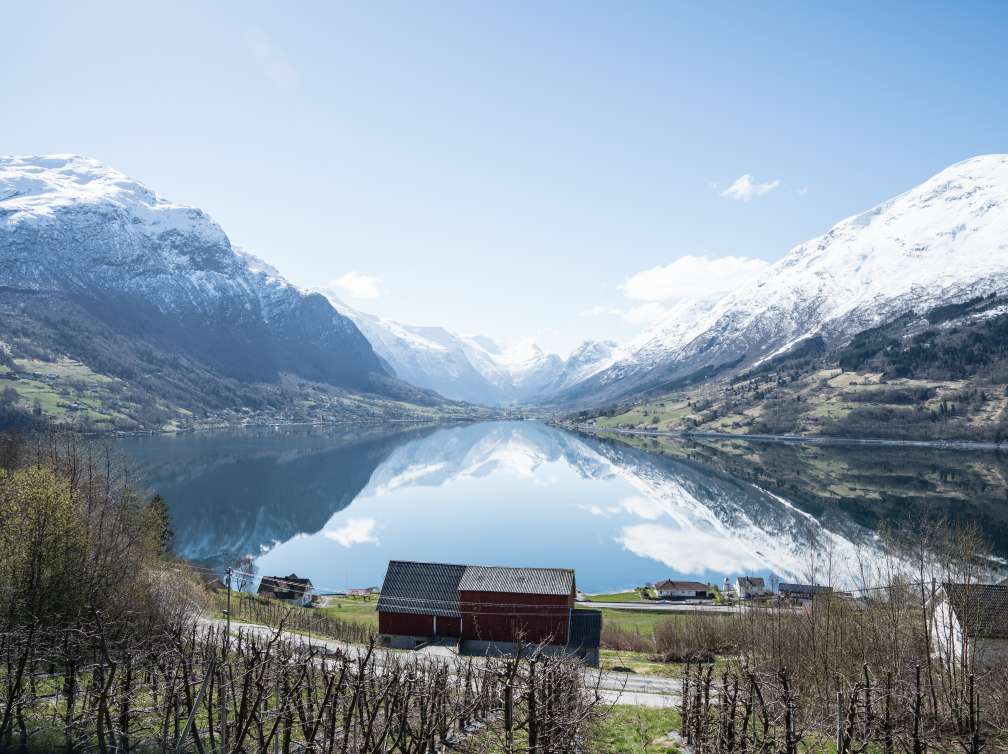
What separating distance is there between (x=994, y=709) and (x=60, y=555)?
3831cm

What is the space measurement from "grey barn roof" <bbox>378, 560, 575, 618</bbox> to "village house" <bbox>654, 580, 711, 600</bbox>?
34.9 metres

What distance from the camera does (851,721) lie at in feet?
51.1

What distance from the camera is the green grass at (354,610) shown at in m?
55.3

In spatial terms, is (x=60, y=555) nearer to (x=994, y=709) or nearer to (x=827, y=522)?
(x=994, y=709)

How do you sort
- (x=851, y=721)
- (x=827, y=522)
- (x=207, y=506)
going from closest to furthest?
1. (x=851, y=721)
2. (x=827, y=522)
3. (x=207, y=506)

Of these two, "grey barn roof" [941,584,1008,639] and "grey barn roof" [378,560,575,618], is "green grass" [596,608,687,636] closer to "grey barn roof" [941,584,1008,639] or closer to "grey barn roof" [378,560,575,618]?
"grey barn roof" [378,560,575,618]

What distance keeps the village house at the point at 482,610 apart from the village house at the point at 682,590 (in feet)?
113

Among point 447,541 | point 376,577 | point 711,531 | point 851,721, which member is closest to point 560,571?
point 851,721

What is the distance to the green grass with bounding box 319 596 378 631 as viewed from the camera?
181ft

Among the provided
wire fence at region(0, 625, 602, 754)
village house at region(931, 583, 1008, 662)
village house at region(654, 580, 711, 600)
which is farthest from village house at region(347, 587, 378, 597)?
village house at region(931, 583, 1008, 662)

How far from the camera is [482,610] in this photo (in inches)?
1702

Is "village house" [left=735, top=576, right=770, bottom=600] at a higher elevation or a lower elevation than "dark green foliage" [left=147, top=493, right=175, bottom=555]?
lower

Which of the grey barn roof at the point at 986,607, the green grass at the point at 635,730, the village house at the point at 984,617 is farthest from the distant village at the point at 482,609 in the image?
the green grass at the point at 635,730

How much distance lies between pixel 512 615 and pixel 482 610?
1980 millimetres
